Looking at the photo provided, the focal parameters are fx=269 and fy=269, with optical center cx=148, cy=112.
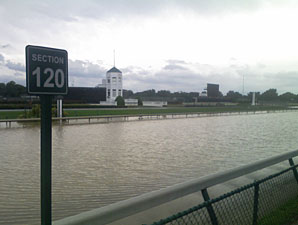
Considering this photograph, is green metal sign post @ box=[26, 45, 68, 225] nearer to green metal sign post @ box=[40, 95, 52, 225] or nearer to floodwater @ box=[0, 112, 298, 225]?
green metal sign post @ box=[40, 95, 52, 225]

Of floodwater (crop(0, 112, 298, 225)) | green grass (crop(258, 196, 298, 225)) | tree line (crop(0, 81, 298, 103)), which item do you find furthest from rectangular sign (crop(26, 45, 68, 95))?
tree line (crop(0, 81, 298, 103))

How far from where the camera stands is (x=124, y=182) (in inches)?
256

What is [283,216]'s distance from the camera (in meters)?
4.18

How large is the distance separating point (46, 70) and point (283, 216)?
13.3 ft

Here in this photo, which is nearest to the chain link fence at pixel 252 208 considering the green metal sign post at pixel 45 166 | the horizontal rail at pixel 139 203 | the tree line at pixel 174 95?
the horizontal rail at pixel 139 203

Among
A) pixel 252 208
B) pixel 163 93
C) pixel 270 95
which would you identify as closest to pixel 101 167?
pixel 252 208

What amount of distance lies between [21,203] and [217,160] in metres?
6.06

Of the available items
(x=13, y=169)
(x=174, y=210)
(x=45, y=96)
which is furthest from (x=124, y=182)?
(x=45, y=96)

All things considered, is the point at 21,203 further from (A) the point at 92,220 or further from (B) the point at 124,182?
Answer: (A) the point at 92,220

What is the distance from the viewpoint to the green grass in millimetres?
3985

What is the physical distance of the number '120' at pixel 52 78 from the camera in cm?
207

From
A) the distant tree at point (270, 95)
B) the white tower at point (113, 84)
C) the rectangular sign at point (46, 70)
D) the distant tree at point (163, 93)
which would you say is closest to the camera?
the rectangular sign at point (46, 70)

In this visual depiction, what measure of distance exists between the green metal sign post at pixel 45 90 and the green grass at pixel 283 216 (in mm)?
3208

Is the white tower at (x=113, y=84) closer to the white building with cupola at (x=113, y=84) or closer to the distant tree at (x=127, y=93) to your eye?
the white building with cupola at (x=113, y=84)
